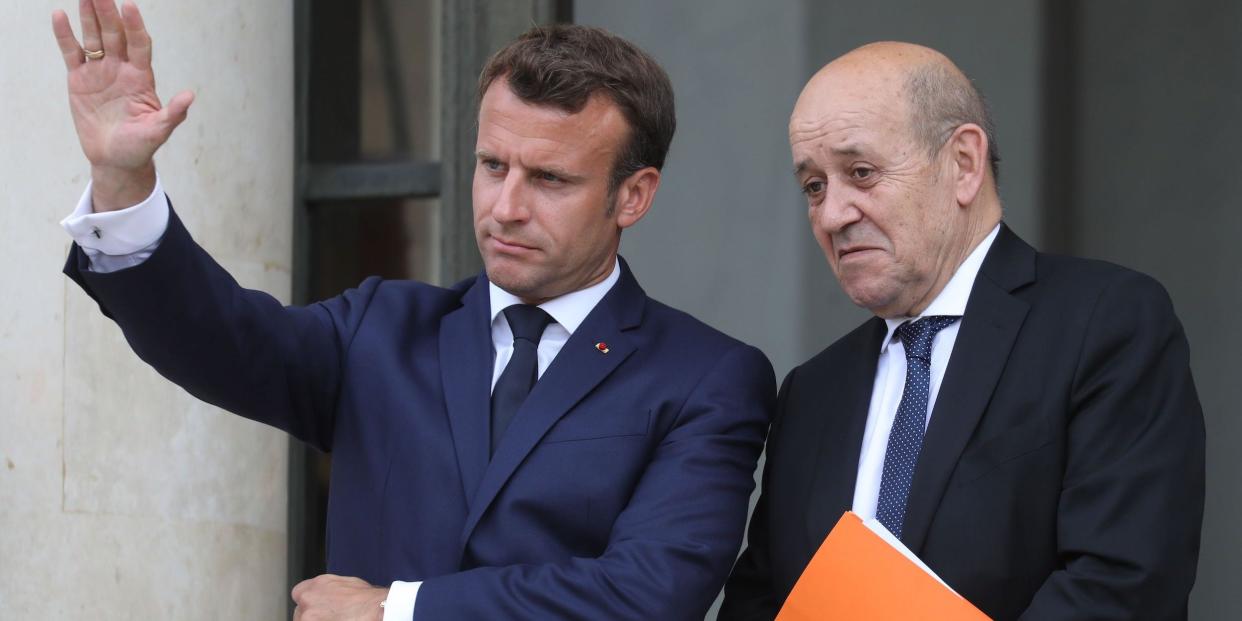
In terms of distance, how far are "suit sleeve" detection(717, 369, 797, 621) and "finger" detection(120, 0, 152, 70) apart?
1.38m

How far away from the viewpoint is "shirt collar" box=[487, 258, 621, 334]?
3379 millimetres

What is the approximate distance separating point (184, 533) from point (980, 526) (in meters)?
2.16

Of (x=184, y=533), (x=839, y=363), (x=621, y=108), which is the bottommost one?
(x=184, y=533)

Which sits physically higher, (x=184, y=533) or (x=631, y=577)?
(x=631, y=577)

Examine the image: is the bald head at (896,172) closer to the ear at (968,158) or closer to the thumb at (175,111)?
the ear at (968,158)

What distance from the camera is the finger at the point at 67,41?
9.16 ft

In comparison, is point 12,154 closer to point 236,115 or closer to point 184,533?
point 236,115

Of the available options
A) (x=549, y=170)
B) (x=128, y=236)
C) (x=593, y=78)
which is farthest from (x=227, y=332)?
(x=593, y=78)

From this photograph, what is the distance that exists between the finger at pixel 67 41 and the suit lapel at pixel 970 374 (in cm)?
155

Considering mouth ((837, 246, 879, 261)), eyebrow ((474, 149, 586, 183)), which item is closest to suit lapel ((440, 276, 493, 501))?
eyebrow ((474, 149, 586, 183))

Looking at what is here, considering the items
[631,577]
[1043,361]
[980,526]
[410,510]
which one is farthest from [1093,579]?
[410,510]

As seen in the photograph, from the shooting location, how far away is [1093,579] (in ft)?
9.16

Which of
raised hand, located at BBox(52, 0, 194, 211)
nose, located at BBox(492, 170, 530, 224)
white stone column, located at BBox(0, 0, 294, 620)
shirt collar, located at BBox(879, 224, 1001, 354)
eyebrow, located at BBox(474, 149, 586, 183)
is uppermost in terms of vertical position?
raised hand, located at BBox(52, 0, 194, 211)

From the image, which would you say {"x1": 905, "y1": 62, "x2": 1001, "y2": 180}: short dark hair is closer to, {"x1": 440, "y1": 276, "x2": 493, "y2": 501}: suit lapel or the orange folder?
the orange folder
